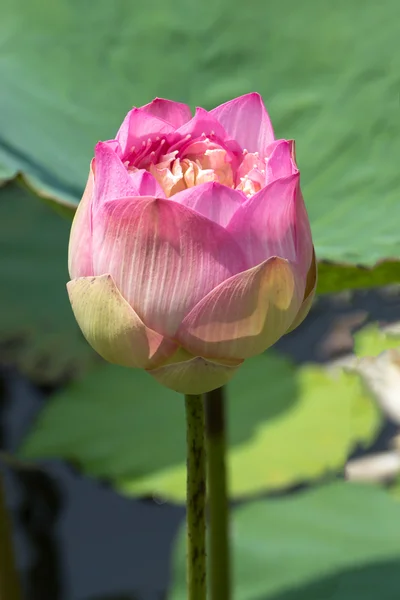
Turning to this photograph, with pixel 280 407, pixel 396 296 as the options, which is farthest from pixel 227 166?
pixel 396 296

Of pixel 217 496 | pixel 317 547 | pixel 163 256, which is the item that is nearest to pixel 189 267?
pixel 163 256

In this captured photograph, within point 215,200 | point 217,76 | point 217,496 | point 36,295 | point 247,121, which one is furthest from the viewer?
point 36,295

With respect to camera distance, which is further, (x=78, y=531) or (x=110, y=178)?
(x=78, y=531)

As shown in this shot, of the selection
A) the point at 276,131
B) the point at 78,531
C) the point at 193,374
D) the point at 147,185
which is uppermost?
the point at 276,131

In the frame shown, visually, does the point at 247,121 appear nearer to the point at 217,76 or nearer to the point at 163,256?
the point at 163,256

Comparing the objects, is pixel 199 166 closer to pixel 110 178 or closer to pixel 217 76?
pixel 110 178

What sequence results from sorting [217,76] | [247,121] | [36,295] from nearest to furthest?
1. [247,121]
2. [217,76]
3. [36,295]

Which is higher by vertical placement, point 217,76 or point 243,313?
point 217,76

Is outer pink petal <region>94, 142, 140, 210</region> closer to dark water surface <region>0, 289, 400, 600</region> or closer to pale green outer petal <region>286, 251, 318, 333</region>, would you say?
pale green outer petal <region>286, 251, 318, 333</region>
